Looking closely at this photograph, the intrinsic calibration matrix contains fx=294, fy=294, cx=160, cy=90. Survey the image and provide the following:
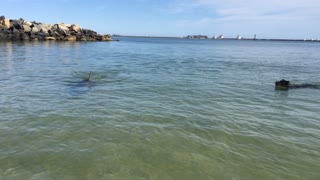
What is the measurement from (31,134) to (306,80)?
777 inches

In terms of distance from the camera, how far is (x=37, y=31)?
75.4 meters

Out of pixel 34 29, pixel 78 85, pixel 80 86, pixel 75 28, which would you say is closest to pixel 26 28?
pixel 34 29

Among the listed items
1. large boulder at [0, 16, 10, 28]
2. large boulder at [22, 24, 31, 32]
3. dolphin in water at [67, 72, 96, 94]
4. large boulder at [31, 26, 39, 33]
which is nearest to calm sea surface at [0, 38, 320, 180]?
dolphin in water at [67, 72, 96, 94]

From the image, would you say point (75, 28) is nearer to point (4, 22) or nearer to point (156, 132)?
point (4, 22)

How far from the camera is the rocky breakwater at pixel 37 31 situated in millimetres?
68750

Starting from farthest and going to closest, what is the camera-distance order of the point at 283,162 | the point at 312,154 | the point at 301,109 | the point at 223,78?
the point at 223,78 → the point at 301,109 → the point at 312,154 → the point at 283,162

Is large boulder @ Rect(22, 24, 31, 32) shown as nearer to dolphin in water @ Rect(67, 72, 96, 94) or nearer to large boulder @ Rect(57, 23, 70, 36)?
large boulder @ Rect(57, 23, 70, 36)

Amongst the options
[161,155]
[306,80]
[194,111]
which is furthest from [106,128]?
[306,80]

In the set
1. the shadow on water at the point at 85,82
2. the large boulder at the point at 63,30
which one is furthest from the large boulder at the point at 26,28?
the shadow on water at the point at 85,82

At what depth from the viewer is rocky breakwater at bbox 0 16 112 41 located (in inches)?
2707

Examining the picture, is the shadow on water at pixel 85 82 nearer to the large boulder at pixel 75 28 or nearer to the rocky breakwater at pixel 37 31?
the rocky breakwater at pixel 37 31

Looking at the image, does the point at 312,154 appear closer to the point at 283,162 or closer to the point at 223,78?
the point at 283,162

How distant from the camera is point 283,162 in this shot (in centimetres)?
764

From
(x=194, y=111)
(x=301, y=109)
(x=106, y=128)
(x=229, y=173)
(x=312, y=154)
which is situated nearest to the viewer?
(x=229, y=173)
